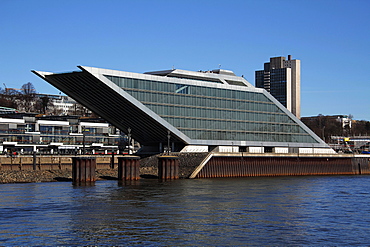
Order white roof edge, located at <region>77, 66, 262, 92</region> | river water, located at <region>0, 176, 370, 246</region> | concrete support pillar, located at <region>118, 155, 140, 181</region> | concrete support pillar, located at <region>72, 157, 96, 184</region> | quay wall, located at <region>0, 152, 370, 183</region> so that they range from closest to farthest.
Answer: river water, located at <region>0, 176, 370, 246</region> → concrete support pillar, located at <region>72, 157, 96, 184</region> → concrete support pillar, located at <region>118, 155, 140, 181</region> → white roof edge, located at <region>77, 66, 262, 92</region> → quay wall, located at <region>0, 152, 370, 183</region>

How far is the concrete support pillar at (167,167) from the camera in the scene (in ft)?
298

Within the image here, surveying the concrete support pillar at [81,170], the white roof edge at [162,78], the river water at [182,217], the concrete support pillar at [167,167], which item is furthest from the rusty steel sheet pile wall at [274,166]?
the river water at [182,217]

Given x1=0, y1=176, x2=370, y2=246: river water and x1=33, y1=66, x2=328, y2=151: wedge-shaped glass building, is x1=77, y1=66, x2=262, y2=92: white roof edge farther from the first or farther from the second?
x1=0, y1=176, x2=370, y2=246: river water

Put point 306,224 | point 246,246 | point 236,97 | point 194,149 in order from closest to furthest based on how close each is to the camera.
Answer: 1. point 246,246
2. point 306,224
3. point 194,149
4. point 236,97

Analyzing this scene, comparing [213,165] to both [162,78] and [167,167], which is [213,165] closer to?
[167,167]

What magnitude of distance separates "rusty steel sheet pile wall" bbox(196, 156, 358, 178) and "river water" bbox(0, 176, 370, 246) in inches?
1204

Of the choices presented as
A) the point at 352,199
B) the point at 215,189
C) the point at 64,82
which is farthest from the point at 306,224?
the point at 64,82

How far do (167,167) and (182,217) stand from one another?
150 ft

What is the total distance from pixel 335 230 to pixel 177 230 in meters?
10.5

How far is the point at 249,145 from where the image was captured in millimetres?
114375

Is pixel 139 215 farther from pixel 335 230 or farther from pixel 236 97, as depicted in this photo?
pixel 236 97

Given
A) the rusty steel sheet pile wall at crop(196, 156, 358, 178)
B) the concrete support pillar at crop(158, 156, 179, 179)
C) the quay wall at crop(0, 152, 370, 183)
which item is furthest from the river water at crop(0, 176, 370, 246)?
the rusty steel sheet pile wall at crop(196, 156, 358, 178)

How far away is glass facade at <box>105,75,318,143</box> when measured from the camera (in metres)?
99.4

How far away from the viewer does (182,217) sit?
45.5 m
